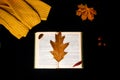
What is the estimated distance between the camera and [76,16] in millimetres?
1306

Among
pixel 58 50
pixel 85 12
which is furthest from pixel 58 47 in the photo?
pixel 85 12

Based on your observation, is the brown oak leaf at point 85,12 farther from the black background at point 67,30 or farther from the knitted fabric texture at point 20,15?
the knitted fabric texture at point 20,15

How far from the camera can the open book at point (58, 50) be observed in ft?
4.19

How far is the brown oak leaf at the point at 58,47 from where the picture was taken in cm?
128

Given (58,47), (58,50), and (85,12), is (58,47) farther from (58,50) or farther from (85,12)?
(85,12)

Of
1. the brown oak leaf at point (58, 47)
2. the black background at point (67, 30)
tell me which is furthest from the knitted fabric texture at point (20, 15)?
the brown oak leaf at point (58, 47)

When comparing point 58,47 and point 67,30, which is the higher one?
point 67,30

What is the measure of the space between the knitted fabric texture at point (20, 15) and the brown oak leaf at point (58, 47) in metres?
0.15

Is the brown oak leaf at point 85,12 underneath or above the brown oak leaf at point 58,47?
above

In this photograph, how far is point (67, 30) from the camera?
1295 millimetres

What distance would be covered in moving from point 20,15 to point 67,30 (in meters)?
0.29

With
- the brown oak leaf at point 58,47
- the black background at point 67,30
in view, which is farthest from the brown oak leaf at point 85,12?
the brown oak leaf at point 58,47

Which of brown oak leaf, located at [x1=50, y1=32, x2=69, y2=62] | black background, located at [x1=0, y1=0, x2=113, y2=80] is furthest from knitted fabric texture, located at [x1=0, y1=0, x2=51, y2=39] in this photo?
brown oak leaf, located at [x1=50, y1=32, x2=69, y2=62]

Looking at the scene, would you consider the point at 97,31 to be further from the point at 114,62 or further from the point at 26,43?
the point at 26,43
